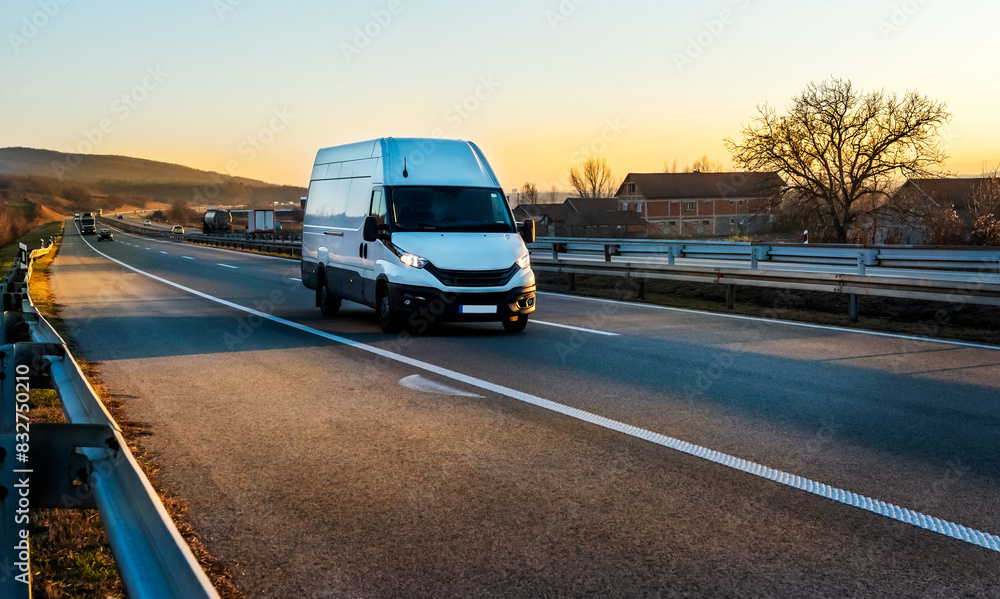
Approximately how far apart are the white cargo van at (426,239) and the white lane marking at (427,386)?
3263 mm

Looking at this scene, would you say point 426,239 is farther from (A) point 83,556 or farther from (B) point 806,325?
(A) point 83,556

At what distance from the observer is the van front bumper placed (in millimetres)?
12164

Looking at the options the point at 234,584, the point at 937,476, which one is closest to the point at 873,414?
the point at 937,476

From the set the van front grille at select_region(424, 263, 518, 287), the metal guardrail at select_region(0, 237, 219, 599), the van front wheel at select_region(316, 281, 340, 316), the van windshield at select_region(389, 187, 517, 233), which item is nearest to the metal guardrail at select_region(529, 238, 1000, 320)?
the van windshield at select_region(389, 187, 517, 233)

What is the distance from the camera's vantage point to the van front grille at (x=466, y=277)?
1218 centimetres

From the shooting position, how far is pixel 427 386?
28.0 feet

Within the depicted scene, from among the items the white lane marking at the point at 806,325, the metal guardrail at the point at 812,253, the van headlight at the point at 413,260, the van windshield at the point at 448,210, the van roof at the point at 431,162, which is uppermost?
the van roof at the point at 431,162

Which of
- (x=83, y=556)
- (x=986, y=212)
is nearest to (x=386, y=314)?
(x=83, y=556)

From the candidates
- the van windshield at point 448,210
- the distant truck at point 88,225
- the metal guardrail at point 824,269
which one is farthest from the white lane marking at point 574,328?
the distant truck at point 88,225

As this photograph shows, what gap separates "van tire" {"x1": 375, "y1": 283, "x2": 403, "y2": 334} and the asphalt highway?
570 millimetres

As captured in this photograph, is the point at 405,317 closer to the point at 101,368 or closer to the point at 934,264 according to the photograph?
the point at 101,368

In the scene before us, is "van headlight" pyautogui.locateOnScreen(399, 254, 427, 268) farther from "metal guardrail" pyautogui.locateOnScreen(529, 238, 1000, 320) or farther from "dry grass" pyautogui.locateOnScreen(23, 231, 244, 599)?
"metal guardrail" pyautogui.locateOnScreen(529, 238, 1000, 320)

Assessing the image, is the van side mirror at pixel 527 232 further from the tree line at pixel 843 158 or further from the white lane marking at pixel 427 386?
the tree line at pixel 843 158

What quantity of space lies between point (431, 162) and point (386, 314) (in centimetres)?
263
